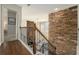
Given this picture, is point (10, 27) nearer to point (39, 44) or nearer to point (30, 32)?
point (30, 32)

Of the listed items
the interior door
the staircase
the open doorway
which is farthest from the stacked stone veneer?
the open doorway

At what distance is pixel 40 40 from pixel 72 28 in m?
0.49

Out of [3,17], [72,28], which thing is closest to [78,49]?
[72,28]

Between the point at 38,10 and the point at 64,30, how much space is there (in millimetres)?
464

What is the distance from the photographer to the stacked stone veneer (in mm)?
2002

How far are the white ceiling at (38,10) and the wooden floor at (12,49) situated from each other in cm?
41

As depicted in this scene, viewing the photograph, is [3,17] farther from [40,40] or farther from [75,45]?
[75,45]

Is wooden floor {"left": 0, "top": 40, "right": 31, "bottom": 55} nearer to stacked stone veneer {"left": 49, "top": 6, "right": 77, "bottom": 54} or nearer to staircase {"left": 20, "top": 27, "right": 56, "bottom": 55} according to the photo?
staircase {"left": 20, "top": 27, "right": 56, "bottom": 55}

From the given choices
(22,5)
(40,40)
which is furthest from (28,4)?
(40,40)

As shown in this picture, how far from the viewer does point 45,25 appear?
2053 mm


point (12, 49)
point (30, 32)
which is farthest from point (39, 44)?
point (12, 49)

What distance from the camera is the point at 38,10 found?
6.74 ft

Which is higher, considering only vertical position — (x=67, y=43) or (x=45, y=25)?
(x=45, y=25)
